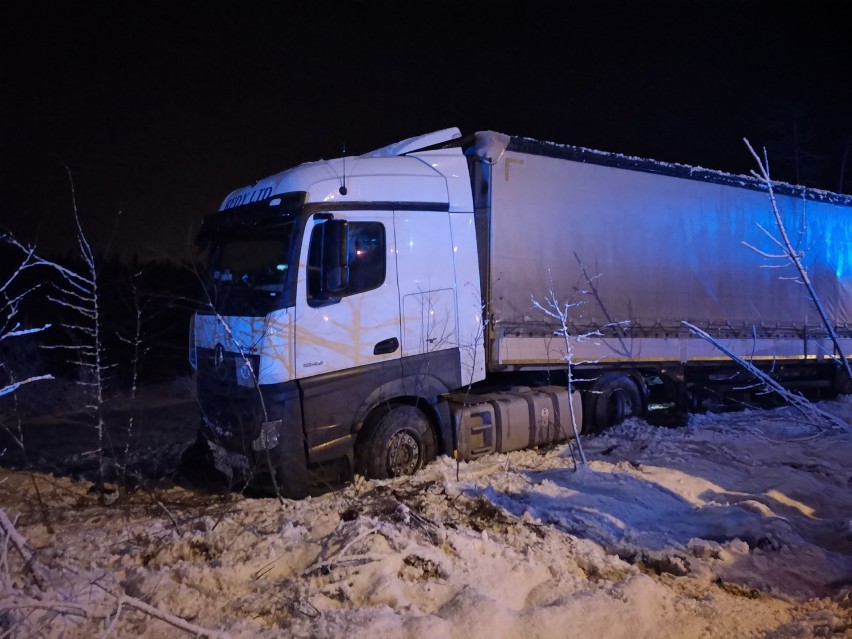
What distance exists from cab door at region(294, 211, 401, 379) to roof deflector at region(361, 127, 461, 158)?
131 centimetres

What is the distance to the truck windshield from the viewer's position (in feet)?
18.1

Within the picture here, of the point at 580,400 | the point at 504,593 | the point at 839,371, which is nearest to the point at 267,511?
the point at 504,593

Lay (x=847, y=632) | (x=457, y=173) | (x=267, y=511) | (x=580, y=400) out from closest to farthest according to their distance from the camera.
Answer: (x=847, y=632) < (x=267, y=511) < (x=457, y=173) < (x=580, y=400)

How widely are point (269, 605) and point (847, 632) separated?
10.2 feet

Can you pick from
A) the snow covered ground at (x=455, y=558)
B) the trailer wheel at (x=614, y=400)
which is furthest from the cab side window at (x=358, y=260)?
the trailer wheel at (x=614, y=400)

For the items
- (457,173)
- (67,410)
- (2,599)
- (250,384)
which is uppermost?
(457,173)

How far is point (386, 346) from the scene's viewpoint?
237 inches

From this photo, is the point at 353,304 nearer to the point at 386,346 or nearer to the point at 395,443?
the point at 386,346

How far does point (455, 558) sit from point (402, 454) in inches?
95.4

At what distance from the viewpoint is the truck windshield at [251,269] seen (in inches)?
217

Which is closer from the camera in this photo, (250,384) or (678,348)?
(250,384)

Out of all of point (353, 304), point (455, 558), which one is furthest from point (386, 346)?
point (455, 558)

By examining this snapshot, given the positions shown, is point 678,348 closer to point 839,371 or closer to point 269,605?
point 839,371

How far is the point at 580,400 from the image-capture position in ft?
26.4
